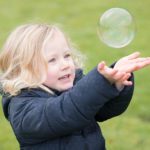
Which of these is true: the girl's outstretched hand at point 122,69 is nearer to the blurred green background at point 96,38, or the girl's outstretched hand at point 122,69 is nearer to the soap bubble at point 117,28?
the soap bubble at point 117,28

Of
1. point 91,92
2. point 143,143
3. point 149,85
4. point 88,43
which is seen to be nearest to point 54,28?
point 91,92

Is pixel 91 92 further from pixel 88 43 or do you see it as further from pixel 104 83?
pixel 88 43

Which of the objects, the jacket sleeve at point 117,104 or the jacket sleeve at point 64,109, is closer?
the jacket sleeve at point 64,109

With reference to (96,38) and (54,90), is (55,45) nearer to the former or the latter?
(54,90)

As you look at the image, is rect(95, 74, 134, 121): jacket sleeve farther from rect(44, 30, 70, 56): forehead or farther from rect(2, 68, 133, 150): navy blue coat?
rect(44, 30, 70, 56): forehead

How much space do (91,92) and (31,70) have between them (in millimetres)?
422

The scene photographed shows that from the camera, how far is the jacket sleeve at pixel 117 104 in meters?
3.23

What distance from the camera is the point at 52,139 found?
10.1 feet

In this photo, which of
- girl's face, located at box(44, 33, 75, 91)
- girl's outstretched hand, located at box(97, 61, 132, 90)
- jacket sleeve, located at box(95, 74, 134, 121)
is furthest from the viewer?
jacket sleeve, located at box(95, 74, 134, 121)

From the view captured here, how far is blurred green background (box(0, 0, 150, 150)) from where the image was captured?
5.32m

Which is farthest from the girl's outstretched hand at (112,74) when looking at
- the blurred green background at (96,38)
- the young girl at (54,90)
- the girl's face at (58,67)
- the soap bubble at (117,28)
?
the blurred green background at (96,38)

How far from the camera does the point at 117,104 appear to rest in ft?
10.8

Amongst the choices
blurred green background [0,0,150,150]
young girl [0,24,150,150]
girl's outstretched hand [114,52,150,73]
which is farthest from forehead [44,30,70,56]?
blurred green background [0,0,150,150]

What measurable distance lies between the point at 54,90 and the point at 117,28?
1.50 feet
